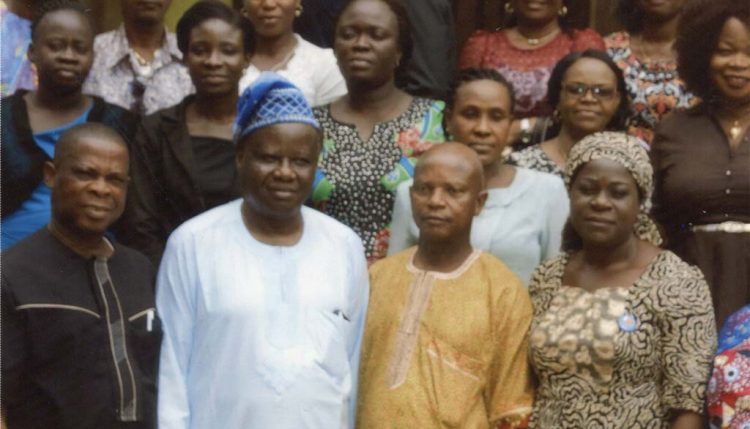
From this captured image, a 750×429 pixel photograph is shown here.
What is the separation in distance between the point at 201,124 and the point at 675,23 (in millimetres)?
2384

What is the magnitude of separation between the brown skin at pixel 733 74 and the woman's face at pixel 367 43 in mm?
1356

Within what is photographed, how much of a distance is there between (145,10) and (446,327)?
233 cm

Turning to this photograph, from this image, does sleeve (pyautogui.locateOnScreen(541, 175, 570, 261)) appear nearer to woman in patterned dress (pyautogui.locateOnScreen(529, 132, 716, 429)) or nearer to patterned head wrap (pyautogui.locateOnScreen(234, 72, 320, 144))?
woman in patterned dress (pyautogui.locateOnScreen(529, 132, 716, 429))

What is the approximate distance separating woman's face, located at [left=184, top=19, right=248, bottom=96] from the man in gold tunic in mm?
1069

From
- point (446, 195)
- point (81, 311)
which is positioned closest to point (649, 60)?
point (446, 195)

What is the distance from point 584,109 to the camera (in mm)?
5980

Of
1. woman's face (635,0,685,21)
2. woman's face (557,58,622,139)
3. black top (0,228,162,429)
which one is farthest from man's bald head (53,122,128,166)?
woman's face (635,0,685,21)

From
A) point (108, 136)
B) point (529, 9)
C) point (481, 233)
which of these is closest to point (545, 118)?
point (529, 9)

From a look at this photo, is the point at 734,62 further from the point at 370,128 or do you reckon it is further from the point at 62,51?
the point at 62,51

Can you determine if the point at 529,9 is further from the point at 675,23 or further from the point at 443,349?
the point at 443,349

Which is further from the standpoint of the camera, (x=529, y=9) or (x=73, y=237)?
(x=529, y=9)

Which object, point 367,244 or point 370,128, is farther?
point 370,128

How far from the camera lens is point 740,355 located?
A: 15.3 feet

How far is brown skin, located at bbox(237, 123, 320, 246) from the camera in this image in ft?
15.6
